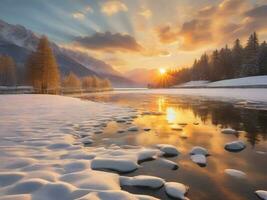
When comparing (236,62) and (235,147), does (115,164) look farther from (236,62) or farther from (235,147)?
(236,62)

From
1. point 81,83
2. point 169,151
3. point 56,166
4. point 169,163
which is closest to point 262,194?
point 169,163

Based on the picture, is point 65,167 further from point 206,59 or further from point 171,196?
point 206,59

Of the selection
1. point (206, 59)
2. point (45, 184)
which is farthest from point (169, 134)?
point (206, 59)

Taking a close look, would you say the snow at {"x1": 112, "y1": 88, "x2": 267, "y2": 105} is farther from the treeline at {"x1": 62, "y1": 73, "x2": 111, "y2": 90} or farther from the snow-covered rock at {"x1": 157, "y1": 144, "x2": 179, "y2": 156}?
the treeline at {"x1": 62, "y1": 73, "x2": 111, "y2": 90}

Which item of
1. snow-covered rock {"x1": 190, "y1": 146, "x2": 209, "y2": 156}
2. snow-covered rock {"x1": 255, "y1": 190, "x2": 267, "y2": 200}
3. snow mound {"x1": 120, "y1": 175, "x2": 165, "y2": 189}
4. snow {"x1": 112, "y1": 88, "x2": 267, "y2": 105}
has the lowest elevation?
snow-covered rock {"x1": 255, "y1": 190, "x2": 267, "y2": 200}

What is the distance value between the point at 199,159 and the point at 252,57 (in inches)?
2593

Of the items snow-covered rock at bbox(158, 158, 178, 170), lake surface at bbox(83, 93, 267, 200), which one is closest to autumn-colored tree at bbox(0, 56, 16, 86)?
lake surface at bbox(83, 93, 267, 200)

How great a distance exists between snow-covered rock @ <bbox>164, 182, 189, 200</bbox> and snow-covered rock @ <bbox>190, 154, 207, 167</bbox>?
1284 mm

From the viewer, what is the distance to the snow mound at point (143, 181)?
3.60 meters

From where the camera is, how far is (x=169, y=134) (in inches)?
298

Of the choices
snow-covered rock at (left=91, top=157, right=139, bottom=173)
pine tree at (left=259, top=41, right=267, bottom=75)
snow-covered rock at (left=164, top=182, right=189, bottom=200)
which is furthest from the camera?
pine tree at (left=259, top=41, right=267, bottom=75)

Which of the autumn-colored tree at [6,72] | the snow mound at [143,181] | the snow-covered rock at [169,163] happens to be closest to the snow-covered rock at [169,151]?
the snow-covered rock at [169,163]

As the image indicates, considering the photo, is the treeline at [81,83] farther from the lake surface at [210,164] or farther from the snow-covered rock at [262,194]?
the snow-covered rock at [262,194]

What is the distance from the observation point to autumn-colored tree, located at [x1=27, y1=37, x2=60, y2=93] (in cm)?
3953
